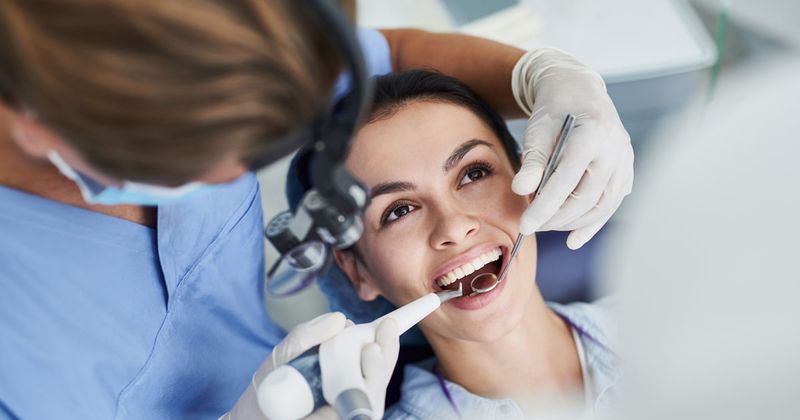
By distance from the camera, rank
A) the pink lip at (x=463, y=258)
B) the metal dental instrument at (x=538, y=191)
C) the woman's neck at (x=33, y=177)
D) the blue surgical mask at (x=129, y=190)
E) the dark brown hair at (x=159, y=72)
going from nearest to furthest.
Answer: the dark brown hair at (x=159, y=72) → the blue surgical mask at (x=129, y=190) → the woman's neck at (x=33, y=177) → the metal dental instrument at (x=538, y=191) → the pink lip at (x=463, y=258)

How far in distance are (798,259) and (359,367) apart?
31.8 inches

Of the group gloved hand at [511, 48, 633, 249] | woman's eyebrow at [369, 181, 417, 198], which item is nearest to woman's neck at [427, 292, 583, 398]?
→ gloved hand at [511, 48, 633, 249]

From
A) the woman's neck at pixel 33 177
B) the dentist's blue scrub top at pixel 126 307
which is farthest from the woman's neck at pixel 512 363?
the woman's neck at pixel 33 177

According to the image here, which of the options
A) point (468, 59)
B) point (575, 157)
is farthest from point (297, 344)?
point (468, 59)

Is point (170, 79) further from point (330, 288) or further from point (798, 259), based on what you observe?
point (330, 288)

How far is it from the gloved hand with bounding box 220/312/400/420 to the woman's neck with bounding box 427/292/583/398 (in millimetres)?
311

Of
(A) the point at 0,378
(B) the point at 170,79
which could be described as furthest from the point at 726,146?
(A) the point at 0,378

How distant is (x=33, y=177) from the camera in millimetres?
1025

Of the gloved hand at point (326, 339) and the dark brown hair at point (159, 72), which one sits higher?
the dark brown hair at point (159, 72)

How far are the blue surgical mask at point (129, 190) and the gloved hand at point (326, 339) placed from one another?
0.38 meters

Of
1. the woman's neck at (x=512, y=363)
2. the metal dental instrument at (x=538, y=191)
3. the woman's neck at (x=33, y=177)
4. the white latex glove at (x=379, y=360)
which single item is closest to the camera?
the woman's neck at (x=33, y=177)

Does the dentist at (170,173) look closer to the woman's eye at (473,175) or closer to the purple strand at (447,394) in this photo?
Answer: the woman's eye at (473,175)

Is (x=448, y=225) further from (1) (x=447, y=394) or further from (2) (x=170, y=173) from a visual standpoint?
(2) (x=170, y=173)

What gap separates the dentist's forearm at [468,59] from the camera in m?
1.51
